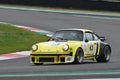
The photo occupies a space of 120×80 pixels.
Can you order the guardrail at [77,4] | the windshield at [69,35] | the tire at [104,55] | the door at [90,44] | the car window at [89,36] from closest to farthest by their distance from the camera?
the windshield at [69,35] < the door at [90,44] < the car window at [89,36] < the tire at [104,55] < the guardrail at [77,4]

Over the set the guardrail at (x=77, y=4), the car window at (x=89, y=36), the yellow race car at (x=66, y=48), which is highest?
the guardrail at (x=77, y=4)

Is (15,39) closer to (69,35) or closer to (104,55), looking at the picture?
(104,55)

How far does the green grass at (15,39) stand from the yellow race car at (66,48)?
3960 mm

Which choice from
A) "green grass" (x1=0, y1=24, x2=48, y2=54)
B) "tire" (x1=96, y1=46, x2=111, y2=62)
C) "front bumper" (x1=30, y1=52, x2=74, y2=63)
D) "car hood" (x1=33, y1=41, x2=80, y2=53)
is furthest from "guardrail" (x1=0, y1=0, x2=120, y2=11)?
"front bumper" (x1=30, y1=52, x2=74, y2=63)

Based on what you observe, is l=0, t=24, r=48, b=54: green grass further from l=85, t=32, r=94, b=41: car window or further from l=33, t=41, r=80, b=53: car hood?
l=33, t=41, r=80, b=53: car hood

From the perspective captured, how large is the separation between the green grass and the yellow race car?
13.0 ft

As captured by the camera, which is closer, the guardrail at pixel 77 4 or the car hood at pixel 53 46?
the car hood at pixel 53 46

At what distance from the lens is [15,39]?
20.9m

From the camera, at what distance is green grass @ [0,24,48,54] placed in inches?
751

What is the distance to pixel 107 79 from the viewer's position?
30.8 feet

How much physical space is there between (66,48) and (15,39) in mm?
7429

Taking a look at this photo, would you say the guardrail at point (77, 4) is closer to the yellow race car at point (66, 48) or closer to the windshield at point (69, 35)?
the yellow race car at point (66, 48)

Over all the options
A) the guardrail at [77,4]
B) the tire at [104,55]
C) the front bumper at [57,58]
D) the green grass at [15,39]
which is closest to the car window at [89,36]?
the tire at [104,55]

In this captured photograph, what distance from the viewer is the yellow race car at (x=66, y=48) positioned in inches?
540
